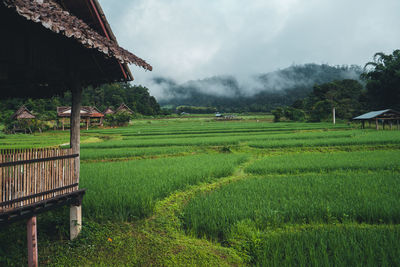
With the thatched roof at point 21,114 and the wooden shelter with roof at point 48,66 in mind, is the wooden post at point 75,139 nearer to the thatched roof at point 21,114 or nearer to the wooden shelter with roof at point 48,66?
the wooden shelter with roof at point 48,66

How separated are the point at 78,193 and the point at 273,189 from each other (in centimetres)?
472

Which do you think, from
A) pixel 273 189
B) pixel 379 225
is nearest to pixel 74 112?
pixel 273 189

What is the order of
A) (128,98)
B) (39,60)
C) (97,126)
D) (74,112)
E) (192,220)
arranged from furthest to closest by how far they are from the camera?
(128,98) → (97,126) → (74,112) → (192,220) → (39,60)

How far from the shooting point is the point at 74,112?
14.9ft

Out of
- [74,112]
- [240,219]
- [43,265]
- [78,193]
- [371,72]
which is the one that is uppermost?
[371,72]

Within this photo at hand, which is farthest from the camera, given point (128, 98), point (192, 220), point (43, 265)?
point (128, 98)

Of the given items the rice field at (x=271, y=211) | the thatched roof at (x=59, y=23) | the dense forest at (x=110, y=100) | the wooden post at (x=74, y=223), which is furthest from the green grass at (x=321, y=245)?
the dense forest at (x=110, y=100)

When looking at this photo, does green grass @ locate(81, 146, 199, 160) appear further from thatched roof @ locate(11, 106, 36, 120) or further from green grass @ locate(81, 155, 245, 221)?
thatched roof @ locate(11, 106, 36, 120)

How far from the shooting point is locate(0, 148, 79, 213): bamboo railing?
8.96ft

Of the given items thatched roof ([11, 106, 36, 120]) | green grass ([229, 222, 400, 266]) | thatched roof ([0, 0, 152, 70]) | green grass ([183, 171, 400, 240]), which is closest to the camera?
thatched roof ([0, 0, 152, 70])

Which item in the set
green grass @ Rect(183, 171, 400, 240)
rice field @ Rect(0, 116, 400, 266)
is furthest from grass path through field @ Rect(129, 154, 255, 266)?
green grass @ Rect(183, 171, 400, 240)

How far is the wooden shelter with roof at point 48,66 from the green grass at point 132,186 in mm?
866

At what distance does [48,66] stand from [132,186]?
11.4ft

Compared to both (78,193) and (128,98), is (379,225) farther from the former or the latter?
(128,98)
